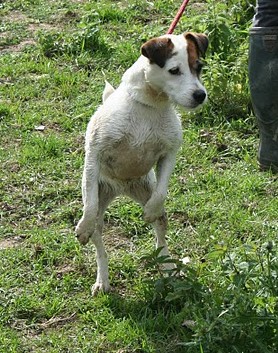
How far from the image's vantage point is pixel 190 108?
4270 mm

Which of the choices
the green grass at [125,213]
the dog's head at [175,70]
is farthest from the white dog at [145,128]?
the green grass at [125,213]

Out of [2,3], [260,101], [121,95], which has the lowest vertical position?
[2,3]

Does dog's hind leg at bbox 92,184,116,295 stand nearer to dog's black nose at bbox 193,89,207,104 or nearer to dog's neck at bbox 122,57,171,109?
dog's neck at bbox 122,57,171,109

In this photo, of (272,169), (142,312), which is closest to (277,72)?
(272,169)

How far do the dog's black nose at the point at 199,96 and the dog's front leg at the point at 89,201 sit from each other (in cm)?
61

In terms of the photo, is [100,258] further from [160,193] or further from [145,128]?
[145,128]

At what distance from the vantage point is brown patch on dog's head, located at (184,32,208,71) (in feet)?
A: 14.0

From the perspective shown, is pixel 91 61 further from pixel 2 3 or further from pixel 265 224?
pixel 265 224

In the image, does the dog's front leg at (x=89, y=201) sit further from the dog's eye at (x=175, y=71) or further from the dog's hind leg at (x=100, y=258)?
the dog's eye at (x=175, y=71)

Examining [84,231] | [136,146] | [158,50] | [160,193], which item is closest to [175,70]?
[158,50]

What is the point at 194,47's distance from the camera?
4336mm

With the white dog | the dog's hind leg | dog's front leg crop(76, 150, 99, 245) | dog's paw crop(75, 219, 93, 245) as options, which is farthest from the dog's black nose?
dog's paw crop(75, 219, 93, 245)

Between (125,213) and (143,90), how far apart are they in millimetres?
1087

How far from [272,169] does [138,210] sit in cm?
100
